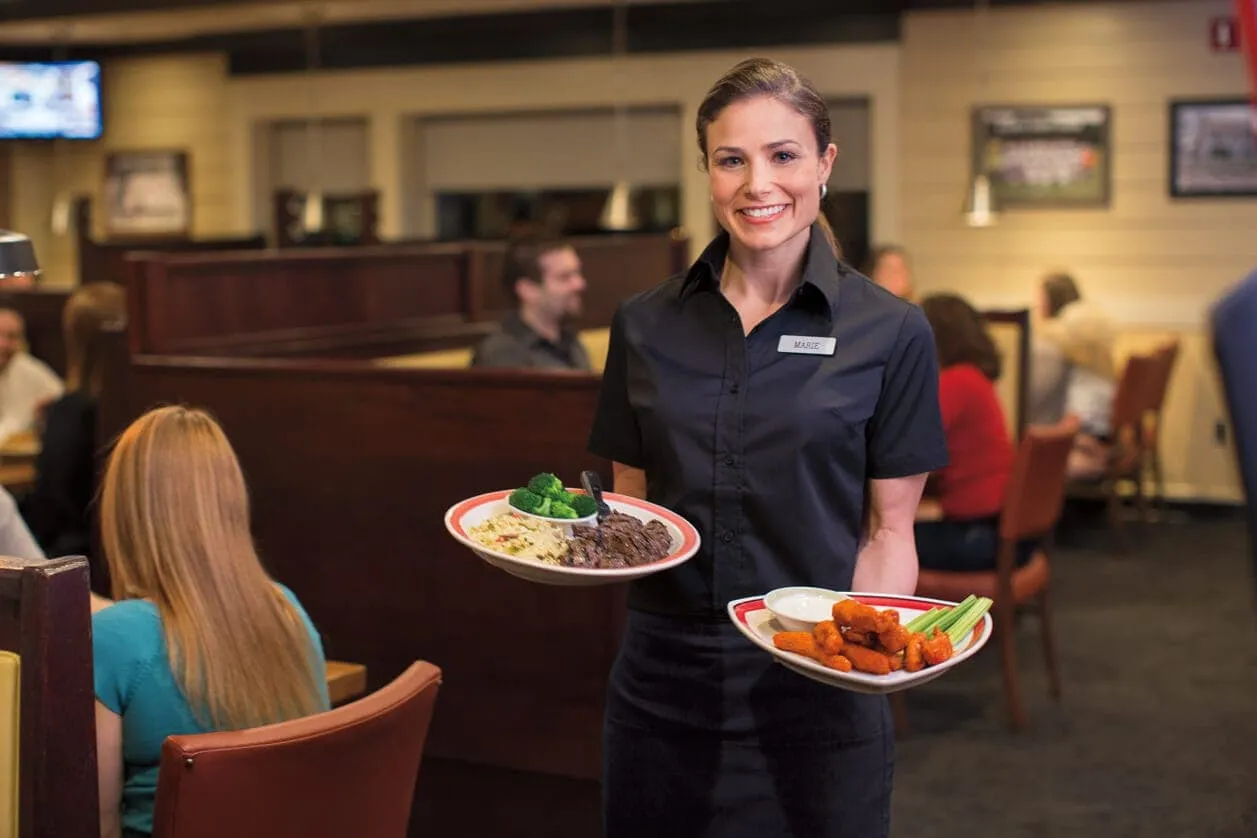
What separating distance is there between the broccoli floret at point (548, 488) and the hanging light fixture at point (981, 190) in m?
7.11

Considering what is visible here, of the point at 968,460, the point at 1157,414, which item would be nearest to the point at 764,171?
the point at 968,460

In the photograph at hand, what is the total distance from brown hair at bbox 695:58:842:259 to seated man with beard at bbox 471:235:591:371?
132 inches

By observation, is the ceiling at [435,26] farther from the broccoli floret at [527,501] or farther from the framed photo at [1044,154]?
the broccoli floret at [527,501]

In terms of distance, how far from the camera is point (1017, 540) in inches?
189

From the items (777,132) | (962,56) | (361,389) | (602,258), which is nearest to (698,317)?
(777,132)

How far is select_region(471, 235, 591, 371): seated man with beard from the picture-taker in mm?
5194

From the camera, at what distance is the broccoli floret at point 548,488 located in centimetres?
190

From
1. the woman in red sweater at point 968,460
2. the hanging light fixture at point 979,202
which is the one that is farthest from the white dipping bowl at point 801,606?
the hanging light fixture at point 979,202

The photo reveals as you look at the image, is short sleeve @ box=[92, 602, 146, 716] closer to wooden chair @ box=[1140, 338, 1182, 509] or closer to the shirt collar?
the shirt collar

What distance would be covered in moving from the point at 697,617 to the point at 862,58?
818cm

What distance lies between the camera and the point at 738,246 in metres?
1.90

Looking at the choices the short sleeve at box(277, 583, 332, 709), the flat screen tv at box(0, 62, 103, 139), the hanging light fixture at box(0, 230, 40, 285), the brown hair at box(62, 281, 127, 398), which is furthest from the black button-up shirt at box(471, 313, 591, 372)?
the flat screen tv at box(0, 62, 103, 139)

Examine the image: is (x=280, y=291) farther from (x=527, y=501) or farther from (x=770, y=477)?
→ (x=770, y=477)

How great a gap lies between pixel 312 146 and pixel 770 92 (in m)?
10.5
